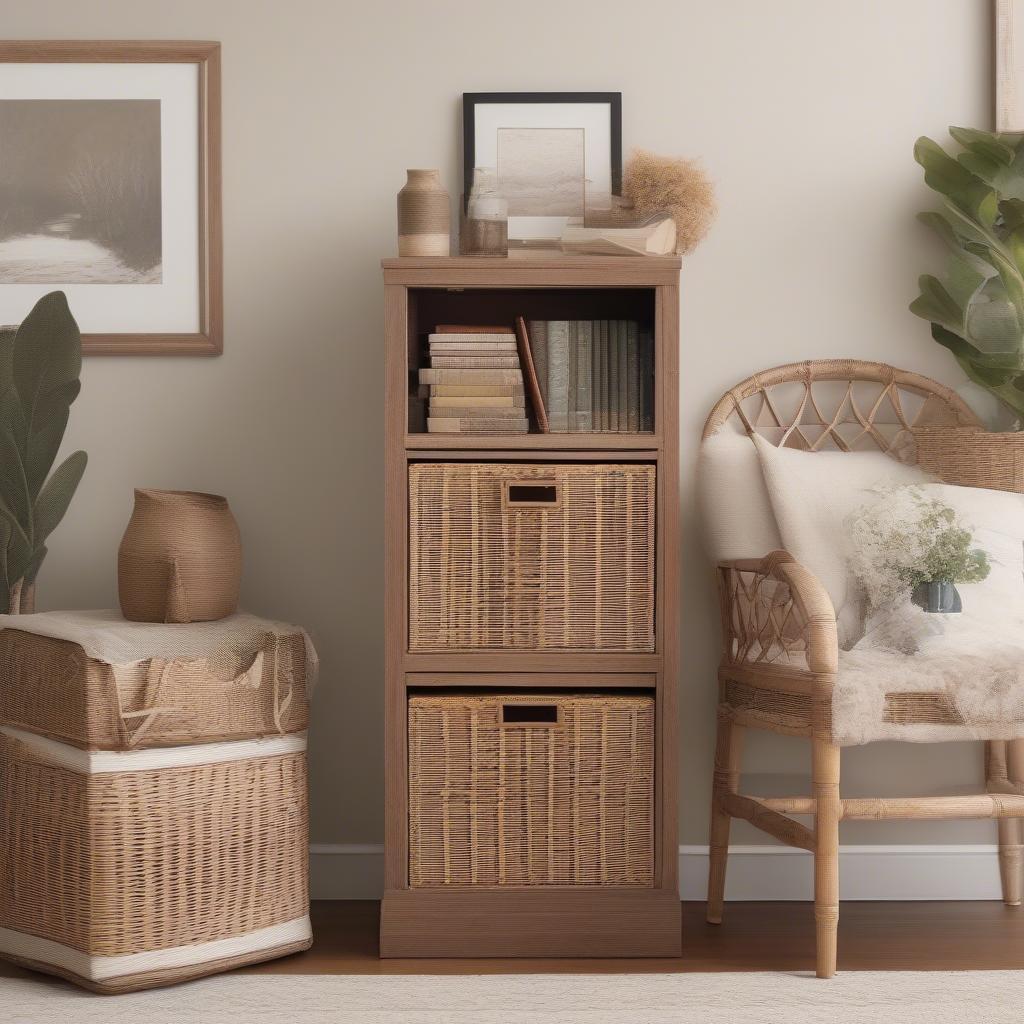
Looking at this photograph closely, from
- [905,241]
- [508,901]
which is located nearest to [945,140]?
[905,241]

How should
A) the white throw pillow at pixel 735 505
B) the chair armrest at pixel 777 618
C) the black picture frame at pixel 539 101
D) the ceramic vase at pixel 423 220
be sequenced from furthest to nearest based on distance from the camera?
the black picture frame at pixel 539 101 < the white throw pillow at pixel 735 505 < the ceramic vase at pixel 423 220 < the chair armrest at pixel 777 618

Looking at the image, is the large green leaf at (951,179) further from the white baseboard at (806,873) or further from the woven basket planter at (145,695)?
the woven basket planter at (145,695)

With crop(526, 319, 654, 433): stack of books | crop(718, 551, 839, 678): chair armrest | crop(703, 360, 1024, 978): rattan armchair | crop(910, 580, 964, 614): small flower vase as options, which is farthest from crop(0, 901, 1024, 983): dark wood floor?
crop(526, 319, 654, 433): stack of books

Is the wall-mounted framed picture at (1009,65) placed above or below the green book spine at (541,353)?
above

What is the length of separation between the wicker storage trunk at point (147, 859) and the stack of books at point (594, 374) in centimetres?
83

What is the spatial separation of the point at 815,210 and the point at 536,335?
797mm

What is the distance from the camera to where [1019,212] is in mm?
2436

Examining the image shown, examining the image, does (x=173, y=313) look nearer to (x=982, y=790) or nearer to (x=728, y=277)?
(x=728, y=277)

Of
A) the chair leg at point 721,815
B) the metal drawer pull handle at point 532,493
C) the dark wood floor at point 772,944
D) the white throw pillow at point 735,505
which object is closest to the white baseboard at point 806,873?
the dark wood floor at point 772,944

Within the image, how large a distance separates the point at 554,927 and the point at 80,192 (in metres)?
1.89

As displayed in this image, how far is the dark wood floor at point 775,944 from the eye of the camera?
211 cm

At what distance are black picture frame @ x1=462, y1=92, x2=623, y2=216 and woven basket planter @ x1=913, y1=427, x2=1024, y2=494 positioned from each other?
91 centimetres

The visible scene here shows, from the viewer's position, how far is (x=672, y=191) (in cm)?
249

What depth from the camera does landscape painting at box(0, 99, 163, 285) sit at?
2574mm
